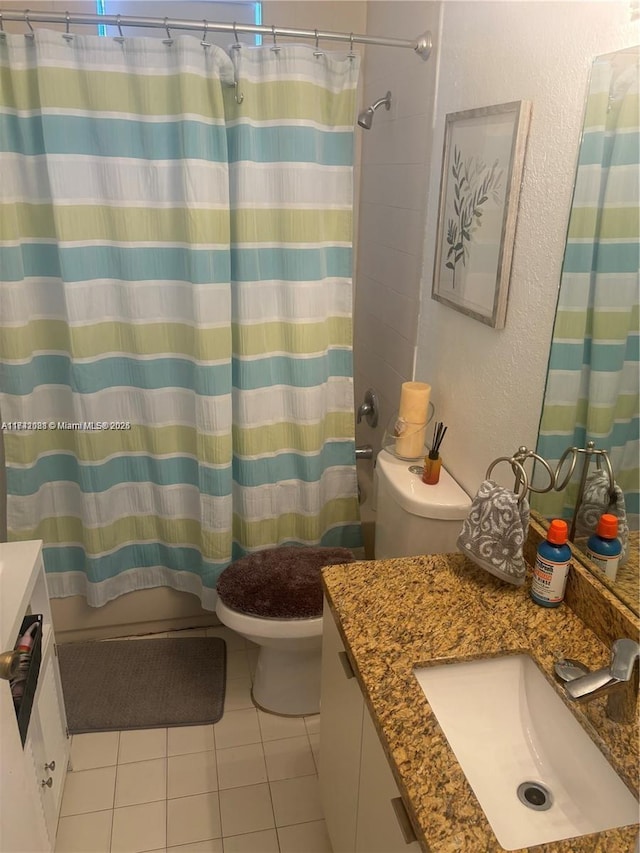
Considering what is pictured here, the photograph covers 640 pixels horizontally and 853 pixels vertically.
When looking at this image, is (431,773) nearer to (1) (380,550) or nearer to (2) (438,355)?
(1) (380,550)

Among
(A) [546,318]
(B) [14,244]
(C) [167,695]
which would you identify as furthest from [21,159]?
(C) [167,695]

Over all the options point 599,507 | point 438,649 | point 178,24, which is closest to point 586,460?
point 599,507

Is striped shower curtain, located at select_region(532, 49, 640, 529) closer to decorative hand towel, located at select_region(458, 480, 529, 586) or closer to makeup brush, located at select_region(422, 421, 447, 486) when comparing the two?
decorative hand towel, located at select_region(458, 480, 529, 586)

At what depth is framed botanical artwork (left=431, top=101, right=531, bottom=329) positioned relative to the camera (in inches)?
57.7

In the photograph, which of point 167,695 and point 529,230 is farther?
point 167,695

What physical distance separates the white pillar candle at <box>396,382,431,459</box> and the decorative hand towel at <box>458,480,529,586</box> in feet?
1.73

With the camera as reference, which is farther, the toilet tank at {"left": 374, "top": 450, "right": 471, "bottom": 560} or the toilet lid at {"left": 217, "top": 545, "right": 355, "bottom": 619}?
the toilet lid at {"left": 217, "top": 545, "right": 355, "bottom": 619}

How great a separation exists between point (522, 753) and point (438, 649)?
0.22m

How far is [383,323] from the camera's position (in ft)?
7.71

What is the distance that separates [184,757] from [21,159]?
5.82ft

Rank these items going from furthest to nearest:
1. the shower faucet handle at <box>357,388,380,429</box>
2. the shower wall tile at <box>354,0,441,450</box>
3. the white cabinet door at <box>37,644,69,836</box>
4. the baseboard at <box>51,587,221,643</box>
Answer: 1. the shower faucet handle at <box>357,388,380,429</box>
2. the baseboard at <box>51,587,221,643</box>
3. the shower wall tile at <box>354,0,441,450</box>
4. the white cabinet door at <box>37,644,69,836</box>

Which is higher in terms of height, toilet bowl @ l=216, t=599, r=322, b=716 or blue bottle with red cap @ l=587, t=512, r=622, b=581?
blue bottle with red cap @ l=587, t=512, r=622, b=581

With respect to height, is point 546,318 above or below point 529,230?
below

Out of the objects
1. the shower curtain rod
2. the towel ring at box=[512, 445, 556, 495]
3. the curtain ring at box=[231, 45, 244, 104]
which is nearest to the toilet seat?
the towel ring at box=[512, 445, 556, 495]
